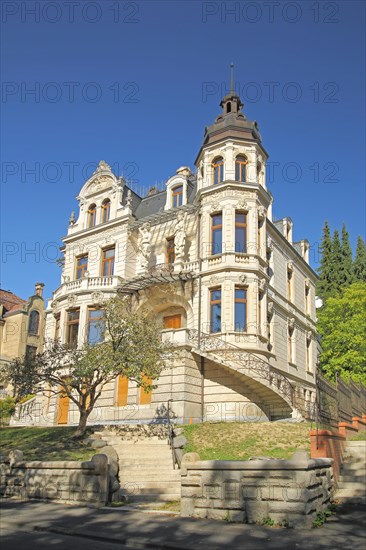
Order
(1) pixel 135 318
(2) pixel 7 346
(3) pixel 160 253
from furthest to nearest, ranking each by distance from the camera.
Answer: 1. (2) pixel 7 346
2. (3) pixel 160 253
3. (1) pixel 135 318

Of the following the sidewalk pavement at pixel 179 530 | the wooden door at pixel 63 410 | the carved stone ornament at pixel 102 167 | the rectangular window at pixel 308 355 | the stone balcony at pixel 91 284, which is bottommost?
the sidewalk pavement at pixel 179 530

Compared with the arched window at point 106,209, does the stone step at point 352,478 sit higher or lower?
lower

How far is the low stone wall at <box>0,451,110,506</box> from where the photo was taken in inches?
493

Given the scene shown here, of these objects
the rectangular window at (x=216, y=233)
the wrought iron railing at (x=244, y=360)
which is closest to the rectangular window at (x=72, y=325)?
the wrought iron railing at (x=244, y=360)

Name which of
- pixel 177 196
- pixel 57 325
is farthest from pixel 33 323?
pixel 177 196

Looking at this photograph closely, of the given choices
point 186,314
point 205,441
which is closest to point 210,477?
point 205,441

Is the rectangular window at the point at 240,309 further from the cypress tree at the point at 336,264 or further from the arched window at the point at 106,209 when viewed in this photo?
the cypress tree at the point at 336,264

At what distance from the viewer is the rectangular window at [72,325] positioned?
106 feet

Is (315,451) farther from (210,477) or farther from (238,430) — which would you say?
(238,430)

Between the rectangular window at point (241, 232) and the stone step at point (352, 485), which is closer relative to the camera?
the stone step at point (352, 485)

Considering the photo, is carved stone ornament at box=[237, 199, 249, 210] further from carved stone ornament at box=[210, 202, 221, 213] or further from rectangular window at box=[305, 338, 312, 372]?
rectangular window at box=[305, 338, 312, 372]

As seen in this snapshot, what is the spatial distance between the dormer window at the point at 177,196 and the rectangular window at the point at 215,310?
303 inches

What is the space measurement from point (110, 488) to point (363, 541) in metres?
6.55

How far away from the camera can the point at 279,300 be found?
108 ft
